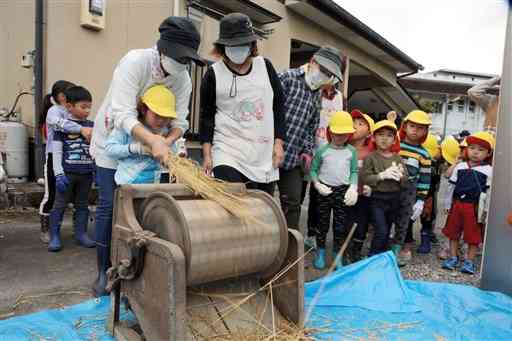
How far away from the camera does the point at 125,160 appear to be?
273 cm

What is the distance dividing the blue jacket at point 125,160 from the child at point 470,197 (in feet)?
10.3

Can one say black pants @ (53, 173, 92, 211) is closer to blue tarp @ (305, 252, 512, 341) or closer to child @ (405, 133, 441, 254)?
blue tarp @ (305, 252, 512, 341)

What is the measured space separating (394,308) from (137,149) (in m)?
2.09

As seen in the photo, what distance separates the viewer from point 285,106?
3674 millimetres

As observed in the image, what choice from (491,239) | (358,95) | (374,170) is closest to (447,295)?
(491,239)

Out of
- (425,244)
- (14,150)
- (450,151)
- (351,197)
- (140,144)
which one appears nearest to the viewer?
(140,144)

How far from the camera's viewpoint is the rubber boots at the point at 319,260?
3.97 metres

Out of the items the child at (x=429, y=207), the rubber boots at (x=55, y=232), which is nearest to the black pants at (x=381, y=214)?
the child at (x=429, y=207)

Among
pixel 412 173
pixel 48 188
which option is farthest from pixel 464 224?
pixel 48 188

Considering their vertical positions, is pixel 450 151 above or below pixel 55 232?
above

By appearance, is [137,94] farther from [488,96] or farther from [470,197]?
[488,96]

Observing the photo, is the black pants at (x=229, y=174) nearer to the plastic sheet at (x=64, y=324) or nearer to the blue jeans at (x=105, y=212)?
the blue jeans at (x=105, y=212)

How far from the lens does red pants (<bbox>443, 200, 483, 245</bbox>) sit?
4250mm

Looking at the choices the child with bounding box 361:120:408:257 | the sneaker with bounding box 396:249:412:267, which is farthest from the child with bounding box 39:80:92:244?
the sneaker with bounding box 396:249:412:267
